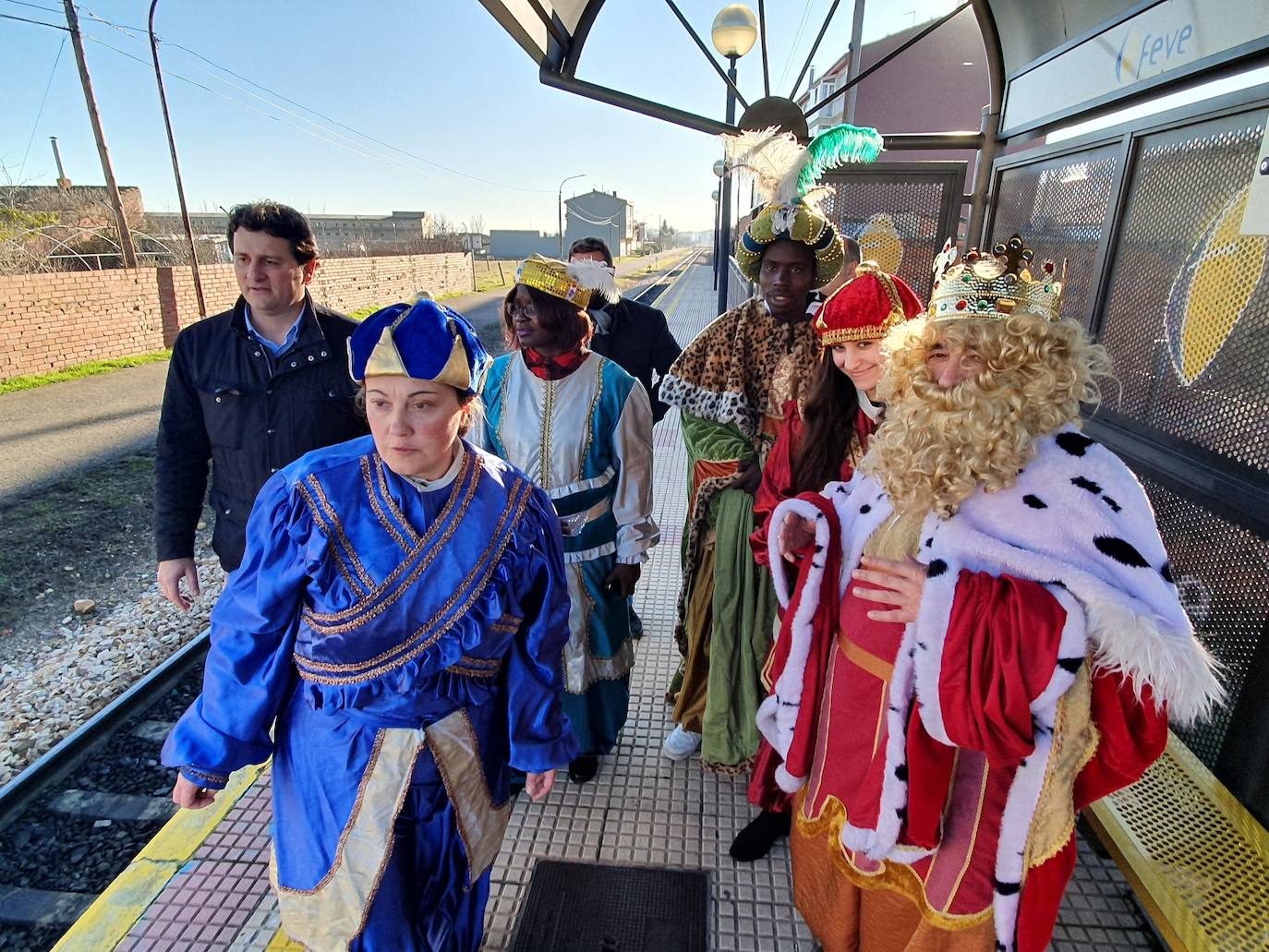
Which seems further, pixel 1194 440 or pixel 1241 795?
pixel 1194 440

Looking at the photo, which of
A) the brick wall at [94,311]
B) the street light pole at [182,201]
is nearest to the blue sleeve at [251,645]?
the brick wall at [94,311]

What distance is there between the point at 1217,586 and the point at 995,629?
4.53 feet

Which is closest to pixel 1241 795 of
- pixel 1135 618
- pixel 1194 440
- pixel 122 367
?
pixel 1194 440

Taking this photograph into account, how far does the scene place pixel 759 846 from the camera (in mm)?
2475

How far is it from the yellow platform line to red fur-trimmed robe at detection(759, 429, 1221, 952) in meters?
1.88

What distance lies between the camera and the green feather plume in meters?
2.93

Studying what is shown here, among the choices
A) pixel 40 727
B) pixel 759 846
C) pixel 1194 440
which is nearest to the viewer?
pixel 1194 440

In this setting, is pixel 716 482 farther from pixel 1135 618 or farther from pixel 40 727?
pixel 40 727

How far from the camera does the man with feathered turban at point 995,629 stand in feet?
4.31

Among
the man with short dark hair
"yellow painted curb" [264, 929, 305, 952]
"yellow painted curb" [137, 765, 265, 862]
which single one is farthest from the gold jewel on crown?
"yellow painted curb" [264, 929, 305, 952]

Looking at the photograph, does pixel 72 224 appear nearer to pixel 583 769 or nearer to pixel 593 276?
pixel 593 276

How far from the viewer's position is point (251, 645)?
156 cm

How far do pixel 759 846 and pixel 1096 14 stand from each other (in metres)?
3.50

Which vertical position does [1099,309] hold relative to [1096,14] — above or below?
below
